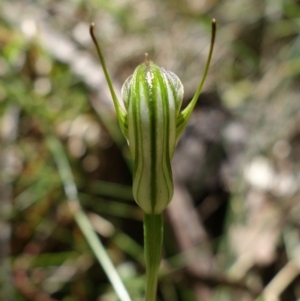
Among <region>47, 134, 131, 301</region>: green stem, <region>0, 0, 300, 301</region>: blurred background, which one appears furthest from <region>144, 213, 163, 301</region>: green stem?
<region>0, 0, 300, 301</region>: blurred background

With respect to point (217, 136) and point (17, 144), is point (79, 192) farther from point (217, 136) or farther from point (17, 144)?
point (217, 136)

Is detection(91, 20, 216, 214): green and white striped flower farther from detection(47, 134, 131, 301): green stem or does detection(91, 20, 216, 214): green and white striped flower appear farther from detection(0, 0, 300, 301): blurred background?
detection(0, 0, 300, 301): blurred background

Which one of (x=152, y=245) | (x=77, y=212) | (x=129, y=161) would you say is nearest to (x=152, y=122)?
(x=152, y=245)

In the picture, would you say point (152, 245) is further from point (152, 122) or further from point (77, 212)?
point (77, 212)

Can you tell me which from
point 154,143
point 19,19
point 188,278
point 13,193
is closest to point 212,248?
point 188,278

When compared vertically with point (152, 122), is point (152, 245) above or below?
below
